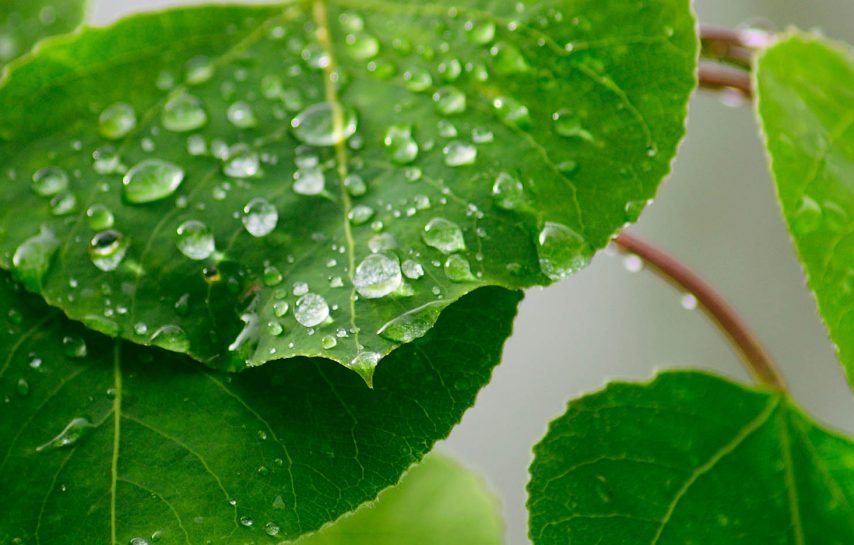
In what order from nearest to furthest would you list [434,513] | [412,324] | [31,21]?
[412,324] → [31,21] → [434,513]

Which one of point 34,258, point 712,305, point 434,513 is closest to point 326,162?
point 34,258

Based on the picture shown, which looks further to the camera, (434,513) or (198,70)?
(434,513)

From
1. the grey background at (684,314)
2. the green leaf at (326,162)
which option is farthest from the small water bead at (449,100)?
the grey background at (684,314)

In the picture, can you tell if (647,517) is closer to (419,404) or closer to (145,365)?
(419,404)

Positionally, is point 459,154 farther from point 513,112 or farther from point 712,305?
point 712,305

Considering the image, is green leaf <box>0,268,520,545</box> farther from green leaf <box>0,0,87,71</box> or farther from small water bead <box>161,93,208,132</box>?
green leaf <box>0,0,87,71</box>

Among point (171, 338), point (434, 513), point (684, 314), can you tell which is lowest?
point (684, 314)
